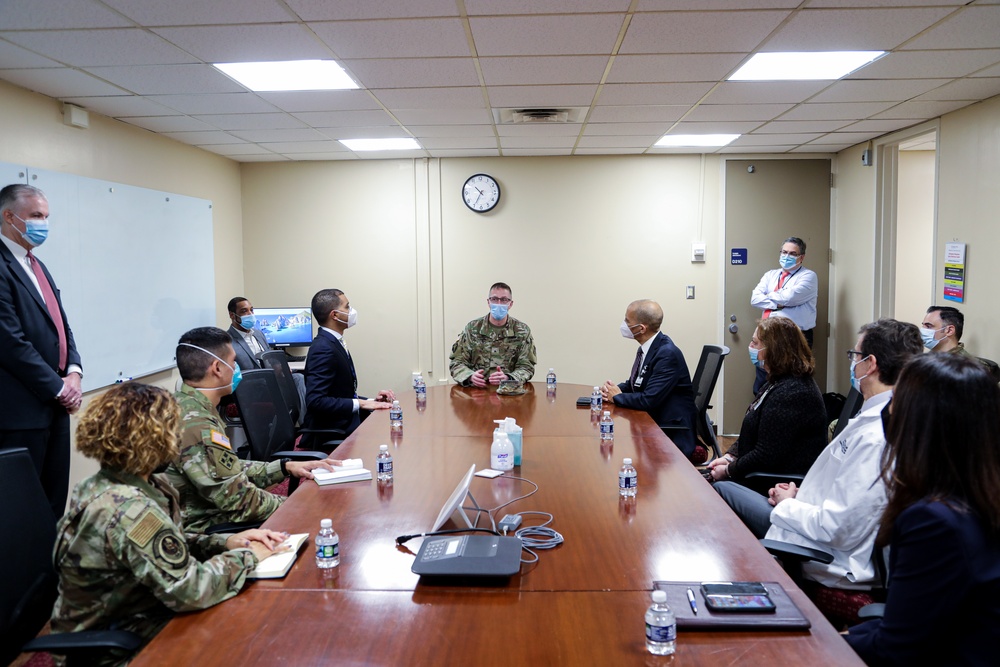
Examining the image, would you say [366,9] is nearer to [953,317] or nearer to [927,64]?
[927,64]

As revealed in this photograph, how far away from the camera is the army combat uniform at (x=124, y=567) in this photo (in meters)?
1.62

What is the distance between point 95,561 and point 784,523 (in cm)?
196

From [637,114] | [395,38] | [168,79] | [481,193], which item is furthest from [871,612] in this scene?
[481,193]

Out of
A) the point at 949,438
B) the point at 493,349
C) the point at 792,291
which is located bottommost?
the point at 493,349

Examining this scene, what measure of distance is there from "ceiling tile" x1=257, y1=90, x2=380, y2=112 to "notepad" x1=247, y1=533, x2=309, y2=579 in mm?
2884

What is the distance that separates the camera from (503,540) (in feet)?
6.35

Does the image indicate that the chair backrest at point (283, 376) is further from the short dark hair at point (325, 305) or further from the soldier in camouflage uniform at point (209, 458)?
the soldier in camouflage uniform at point (209, 458)

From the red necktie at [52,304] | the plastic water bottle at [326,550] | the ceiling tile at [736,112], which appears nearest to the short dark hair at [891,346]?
the plastic water bottle at [326,550]

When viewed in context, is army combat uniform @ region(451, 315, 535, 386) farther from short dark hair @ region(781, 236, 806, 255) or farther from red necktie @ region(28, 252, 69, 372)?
short dark hair @ region(781, 236, 806, 255)

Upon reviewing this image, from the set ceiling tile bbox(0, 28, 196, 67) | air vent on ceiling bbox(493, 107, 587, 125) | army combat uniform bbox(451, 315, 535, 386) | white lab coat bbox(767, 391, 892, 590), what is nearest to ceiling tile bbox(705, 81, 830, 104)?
air vent on ceiling bbox(493, 107, 587, 125)

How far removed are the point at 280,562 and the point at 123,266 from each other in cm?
370

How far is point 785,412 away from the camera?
9.93ft

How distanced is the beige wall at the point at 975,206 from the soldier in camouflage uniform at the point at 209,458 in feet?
13.8

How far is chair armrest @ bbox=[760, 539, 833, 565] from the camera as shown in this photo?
2.12 m
